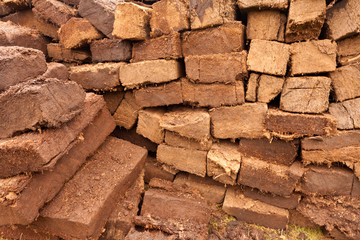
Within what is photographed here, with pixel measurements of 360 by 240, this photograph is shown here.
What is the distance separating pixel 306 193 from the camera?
101 inches

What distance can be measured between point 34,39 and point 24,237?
8.53 ft

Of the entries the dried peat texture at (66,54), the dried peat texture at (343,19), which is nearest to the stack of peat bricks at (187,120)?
the dried peat texture at (343,19)

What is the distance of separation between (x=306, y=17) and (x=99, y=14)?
7.93 feet

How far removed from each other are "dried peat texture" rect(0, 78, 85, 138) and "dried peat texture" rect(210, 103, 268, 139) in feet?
5.40

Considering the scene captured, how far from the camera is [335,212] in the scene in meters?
2.53

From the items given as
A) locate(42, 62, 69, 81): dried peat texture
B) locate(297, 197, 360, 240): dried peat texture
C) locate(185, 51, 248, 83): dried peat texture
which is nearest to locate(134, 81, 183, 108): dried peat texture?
locate(185, 51, 248, 83): dried peat texture

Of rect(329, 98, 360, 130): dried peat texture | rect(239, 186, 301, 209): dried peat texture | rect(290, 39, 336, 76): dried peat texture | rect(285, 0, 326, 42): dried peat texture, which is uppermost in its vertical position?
rect(285, 0, 326, 42): dried peat texture

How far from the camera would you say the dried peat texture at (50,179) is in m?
1.81

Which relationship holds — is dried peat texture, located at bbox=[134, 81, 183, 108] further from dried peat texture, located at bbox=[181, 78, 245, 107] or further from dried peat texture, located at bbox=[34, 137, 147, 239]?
dried peat texture, located at bbox=[34, 137, 147, 239]

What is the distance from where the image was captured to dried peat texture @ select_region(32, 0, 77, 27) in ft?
9.86

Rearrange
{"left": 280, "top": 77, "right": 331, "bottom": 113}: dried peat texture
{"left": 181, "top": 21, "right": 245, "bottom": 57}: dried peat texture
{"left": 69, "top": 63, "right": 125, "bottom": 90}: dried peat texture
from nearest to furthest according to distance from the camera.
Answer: {"left": 280, "top": 77, "right": 331, "bottom": 113}: dried peat texture, {"left": 181, "top": 21, "right": 245, "bottom": 57}: dried peat texture, {"left": 69, "top": 63, "right": 125, "bottom": 90}: dried peat texture

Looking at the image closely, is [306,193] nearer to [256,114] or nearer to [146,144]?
[256,114]

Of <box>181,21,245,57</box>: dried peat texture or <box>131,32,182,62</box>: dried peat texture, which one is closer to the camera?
<box>181,21,245,57</box>: dried peat texture

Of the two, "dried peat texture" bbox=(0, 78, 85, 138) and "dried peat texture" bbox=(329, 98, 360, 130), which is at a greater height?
"dried peat texture" bbox=(0, 78, 85, 138)
